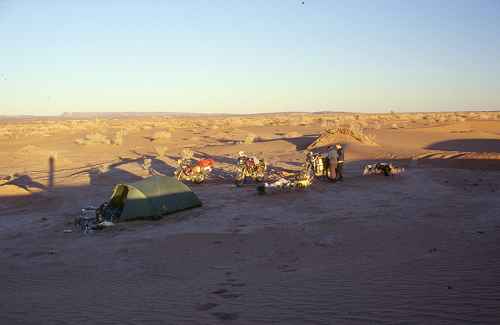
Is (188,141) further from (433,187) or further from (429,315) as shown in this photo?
(429,315)

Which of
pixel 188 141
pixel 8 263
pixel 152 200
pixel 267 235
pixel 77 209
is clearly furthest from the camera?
pixel 188 141

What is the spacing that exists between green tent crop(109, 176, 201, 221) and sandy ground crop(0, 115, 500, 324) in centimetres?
36

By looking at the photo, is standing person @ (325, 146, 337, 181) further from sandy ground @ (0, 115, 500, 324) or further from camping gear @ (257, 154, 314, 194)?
camping gear @ (257, 154, 314, 194)

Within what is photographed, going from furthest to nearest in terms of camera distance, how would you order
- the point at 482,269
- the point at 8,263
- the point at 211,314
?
the point at 8,263 < the point at 482,269 < the point at 211,314

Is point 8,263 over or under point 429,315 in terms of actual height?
under

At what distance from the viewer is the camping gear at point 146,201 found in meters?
12.5

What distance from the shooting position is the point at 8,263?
9375mm

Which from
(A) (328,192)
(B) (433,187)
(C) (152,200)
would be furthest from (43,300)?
(B) (433,187)

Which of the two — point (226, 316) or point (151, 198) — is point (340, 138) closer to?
point (151, 198)

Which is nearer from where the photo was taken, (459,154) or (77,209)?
(77,209)

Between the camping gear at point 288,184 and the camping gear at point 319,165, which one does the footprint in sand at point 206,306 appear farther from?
the camping gear at point 319,165

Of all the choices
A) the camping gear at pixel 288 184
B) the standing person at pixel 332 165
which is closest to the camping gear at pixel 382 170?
the standing person at pixel 332 165

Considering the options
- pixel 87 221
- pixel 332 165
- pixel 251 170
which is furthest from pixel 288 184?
pixel 87 221

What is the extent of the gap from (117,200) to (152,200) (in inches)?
39.5
